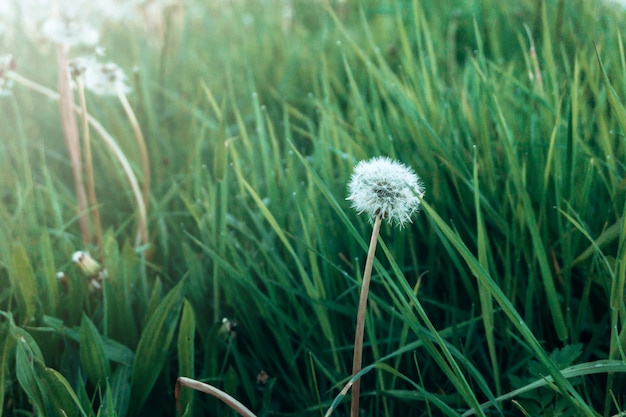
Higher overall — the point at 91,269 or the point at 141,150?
the point at 141,150

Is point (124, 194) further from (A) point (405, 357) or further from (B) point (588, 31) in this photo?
(B) point (588, 31)

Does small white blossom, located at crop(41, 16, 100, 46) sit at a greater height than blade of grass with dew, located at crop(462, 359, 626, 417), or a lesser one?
greater

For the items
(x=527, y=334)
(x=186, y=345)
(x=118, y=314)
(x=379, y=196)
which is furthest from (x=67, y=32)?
(x=527, y=334)

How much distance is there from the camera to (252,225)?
1308mm

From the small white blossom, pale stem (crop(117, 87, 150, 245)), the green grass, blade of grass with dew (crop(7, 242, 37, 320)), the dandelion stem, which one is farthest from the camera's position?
pale stem (crop(117, 87, 150, 245))

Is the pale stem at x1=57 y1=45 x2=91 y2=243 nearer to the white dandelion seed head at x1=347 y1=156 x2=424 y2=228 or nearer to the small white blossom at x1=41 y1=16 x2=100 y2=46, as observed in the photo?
the small white blossom at x1=41 y1=16 x2=100 y2=46

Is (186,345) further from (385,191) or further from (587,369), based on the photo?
(587,369)

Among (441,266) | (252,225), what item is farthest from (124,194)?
(441,266)

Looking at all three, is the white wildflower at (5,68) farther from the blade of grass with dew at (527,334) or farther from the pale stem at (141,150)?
the blade of grass with dew at (527,334)

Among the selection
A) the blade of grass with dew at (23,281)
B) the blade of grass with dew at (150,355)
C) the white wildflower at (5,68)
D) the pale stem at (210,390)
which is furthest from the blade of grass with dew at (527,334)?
the white wildflower at (5,68)

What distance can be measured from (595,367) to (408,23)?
1708 mm

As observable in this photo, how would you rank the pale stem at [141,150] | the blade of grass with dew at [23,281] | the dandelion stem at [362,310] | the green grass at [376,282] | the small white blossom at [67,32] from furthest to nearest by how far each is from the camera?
1. the pale stem at [141,150]
2. the small white blossom at [67,32]
3. the blade of grass with dew at [23,281]
4. the green grass at [376,282]
5. the dandelion stem at [362,310]

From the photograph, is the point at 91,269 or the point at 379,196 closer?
the point at 379,196

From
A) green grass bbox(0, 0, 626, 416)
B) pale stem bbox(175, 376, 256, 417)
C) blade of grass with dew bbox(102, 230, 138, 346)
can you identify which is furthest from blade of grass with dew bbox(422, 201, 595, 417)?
blade of grass with dew bbox(102, 230, 138, 346)
